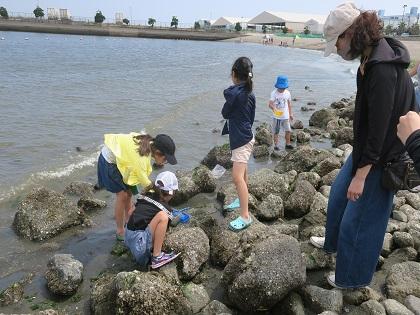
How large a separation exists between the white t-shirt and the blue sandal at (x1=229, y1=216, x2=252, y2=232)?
4595 mm

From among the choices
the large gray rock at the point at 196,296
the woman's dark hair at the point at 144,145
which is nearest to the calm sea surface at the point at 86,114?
the woman's dark hair at the point at 144,145

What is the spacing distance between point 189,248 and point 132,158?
1.17 metres

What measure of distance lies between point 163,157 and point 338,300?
2278 mm

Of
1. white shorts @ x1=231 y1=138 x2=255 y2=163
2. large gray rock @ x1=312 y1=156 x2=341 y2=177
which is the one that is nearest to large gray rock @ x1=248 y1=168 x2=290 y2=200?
large gray rock @ x1=312 y1=156 x2=341 y2=177

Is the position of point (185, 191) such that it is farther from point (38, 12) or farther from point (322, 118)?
point (38, 12)

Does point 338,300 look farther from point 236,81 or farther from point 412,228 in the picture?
point 236,81

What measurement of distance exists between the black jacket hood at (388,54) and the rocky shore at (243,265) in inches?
75.1

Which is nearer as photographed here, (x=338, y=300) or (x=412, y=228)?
(x=338, y=300)

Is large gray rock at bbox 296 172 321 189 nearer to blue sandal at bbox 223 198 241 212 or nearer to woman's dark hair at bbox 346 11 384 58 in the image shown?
blue sandal at bbox 223 198 241 212

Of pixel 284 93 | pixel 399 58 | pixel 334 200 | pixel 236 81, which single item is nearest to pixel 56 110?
pixel 284 93

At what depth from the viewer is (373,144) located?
10.5 feet

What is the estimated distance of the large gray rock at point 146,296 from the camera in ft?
11.8

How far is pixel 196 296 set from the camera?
13.0 ft

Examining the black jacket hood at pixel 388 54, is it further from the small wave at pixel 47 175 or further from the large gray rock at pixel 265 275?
the small wave at pixel 47 175
